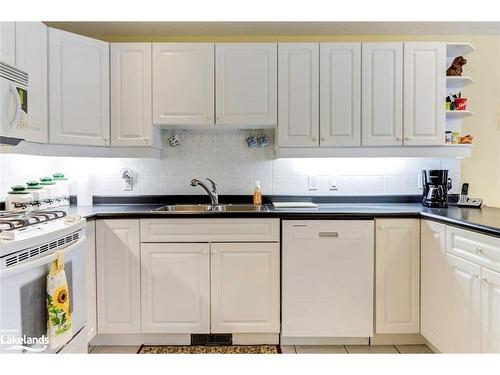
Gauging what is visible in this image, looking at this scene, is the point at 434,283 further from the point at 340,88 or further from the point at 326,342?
the point at 340,88

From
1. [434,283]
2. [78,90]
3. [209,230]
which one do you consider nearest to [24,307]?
[209,230]

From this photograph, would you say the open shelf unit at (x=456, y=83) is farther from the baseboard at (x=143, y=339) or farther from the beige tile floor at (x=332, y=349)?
the baseboard at (x=143, y=339)

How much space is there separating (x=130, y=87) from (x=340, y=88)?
1.56m

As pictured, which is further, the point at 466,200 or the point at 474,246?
the point at 466,200

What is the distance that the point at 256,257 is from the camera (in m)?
2.33

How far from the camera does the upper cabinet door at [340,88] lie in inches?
101

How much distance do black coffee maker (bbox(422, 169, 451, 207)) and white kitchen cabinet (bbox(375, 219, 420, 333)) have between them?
15.8 inches

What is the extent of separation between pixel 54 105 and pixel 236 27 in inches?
57.8

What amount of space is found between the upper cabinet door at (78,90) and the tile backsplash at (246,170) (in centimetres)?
45

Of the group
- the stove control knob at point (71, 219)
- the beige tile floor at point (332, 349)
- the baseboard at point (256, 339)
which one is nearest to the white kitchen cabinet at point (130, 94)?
the stove control knob at point (71, 219)

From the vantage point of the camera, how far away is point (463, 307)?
1885 millimetres
